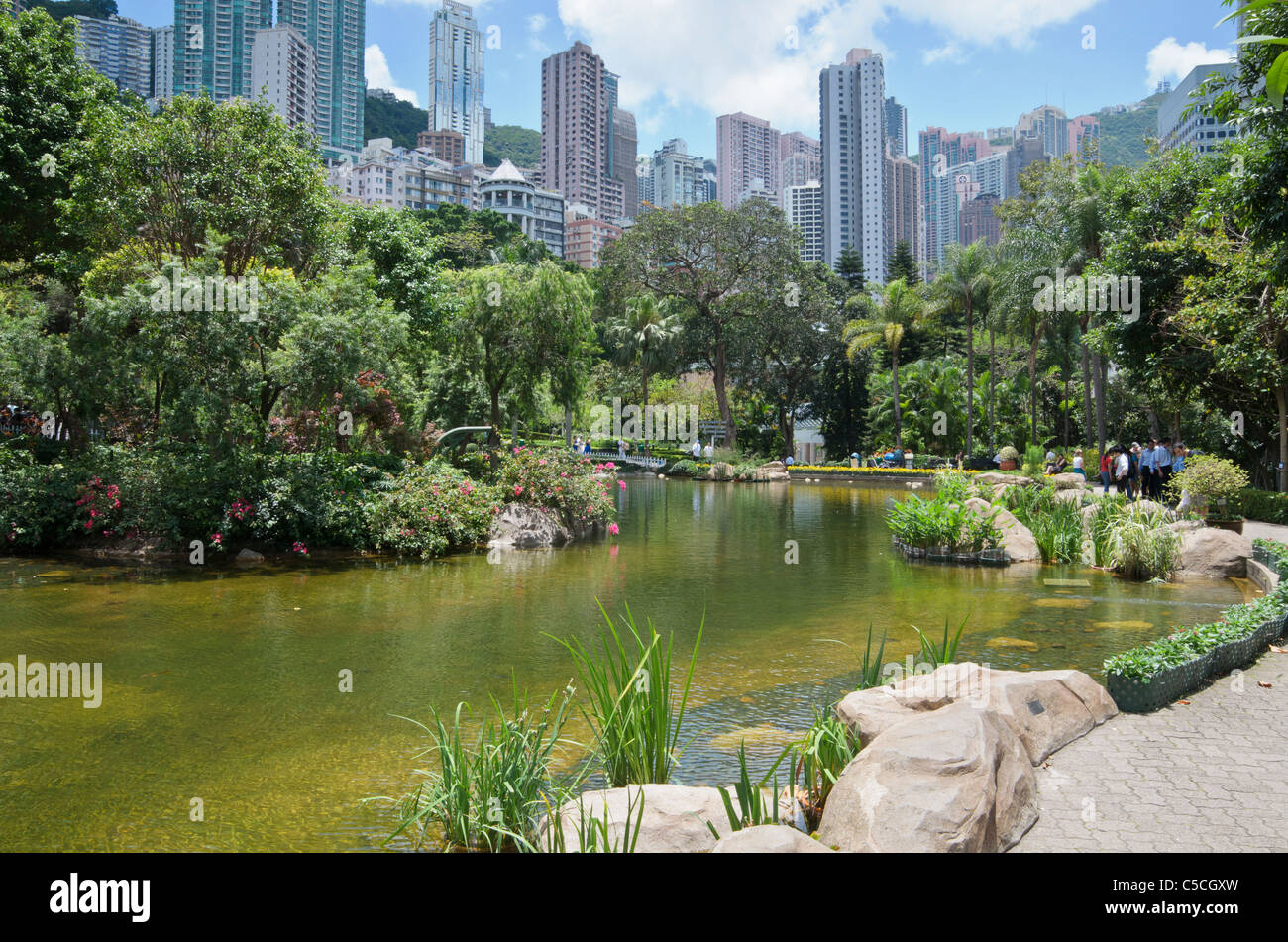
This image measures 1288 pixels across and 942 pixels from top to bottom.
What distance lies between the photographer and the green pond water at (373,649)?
16.3ft

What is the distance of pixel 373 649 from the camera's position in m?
8.37

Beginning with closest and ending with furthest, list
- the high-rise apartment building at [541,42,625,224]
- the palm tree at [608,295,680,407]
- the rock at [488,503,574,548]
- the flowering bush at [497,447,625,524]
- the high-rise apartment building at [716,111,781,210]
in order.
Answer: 1. the rock at [488,503,574,548]
2. the flowering bush at [497,447,625,524]
3. the palm tree at [608,295,680,407]
4. the high-rise apartment building at [541,42,625,224]
5. the high-rise apartment building at [716,111,781,210]

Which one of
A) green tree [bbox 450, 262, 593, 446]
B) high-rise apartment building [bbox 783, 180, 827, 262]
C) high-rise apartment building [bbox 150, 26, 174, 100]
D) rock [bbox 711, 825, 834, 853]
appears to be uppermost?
high-rise apartment building [bbox 150, 26, 174, 100]

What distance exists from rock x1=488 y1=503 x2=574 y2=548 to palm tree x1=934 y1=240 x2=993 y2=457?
24969 mm

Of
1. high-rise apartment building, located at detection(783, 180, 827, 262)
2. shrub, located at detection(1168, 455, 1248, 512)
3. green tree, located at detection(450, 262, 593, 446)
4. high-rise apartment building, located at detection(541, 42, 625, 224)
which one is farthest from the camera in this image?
high-rise apartment building, located at detection(541, 42, 625, 224)

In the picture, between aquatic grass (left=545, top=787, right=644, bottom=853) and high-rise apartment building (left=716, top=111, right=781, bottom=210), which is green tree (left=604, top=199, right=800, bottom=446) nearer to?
aquatic grass (left=545, top=787, right=644, bottom=853)

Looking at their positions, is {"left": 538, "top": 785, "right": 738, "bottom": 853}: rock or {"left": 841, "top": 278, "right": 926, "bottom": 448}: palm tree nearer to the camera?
{"left": 538, "top": 785, "right": 738, "bottom": 853}: rock

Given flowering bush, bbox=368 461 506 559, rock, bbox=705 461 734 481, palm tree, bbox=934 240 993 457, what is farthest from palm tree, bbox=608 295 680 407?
flowering bush, bbox=368 461 506 559

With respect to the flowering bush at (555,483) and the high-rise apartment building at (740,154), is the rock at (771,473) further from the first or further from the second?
the high-rise apartment building at (740,154)

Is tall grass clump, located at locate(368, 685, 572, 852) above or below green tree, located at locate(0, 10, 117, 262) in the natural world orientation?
below

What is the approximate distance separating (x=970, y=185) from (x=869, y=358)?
121 meters

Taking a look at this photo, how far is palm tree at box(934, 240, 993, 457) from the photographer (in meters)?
36.1

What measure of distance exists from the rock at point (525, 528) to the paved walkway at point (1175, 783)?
36.3 ft

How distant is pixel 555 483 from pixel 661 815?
12472 millimetres
